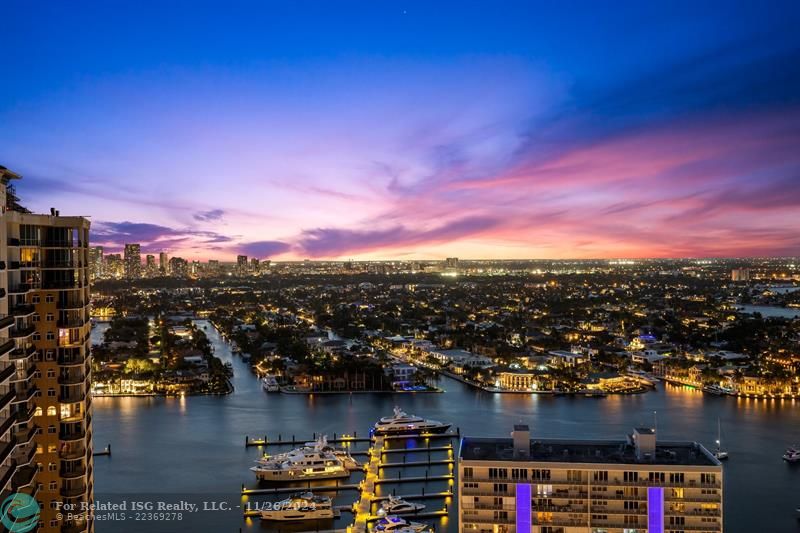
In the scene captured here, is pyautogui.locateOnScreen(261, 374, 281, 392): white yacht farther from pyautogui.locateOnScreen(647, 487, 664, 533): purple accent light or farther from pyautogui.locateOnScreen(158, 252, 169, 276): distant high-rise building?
pyautogui.locateOnScreen(158, 252, 169, 276): distant high-rise building

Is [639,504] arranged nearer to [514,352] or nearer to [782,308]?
[514,352]

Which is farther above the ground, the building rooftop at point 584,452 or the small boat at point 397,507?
the building rooftop at point 584,452

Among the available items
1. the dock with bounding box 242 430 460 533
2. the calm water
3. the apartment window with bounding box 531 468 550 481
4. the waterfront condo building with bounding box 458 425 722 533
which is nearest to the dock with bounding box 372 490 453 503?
the dock with bounding box 242 430 460 533

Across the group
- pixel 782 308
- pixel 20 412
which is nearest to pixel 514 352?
pixel 20 412

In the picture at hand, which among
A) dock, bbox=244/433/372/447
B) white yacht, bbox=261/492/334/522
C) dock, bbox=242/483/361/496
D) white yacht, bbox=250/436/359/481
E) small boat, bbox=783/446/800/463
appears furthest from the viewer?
dock, bbox=244/433/372/447

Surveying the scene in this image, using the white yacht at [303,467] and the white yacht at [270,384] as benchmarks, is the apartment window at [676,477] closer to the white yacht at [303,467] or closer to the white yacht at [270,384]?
the white yacht at [303,467]

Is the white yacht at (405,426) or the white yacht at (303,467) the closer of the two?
the white yacht at (303,467)

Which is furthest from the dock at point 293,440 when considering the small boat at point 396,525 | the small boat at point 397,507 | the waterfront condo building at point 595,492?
the waterfront condo building at point 595,492
